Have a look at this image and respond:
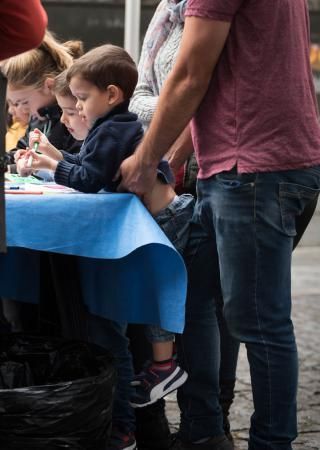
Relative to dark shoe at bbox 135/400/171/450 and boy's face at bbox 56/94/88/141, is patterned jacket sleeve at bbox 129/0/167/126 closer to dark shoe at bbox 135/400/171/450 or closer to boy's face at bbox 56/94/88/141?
boy's face at bbox 56/94/88/141

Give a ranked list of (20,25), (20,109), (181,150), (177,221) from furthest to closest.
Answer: (20,109) → (181,150) → (177,221) → (20,25)

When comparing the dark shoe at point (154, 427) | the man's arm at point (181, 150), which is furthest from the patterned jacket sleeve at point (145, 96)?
the dark shoe at point (154, 427)

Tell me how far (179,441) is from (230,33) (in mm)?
1393

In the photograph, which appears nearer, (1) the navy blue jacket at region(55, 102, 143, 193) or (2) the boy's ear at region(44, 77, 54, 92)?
(1) the navy blue jacket at region(55, 102, 143, 193)

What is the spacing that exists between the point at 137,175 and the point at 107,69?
1.25 feet

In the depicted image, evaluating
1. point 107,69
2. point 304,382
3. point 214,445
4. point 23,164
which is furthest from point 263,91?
point 304,382

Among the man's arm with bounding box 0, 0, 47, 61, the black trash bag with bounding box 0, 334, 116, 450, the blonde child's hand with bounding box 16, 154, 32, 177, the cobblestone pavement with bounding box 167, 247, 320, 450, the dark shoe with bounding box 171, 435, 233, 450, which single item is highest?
the man's arm with bounding box 0, 0, 47, 61

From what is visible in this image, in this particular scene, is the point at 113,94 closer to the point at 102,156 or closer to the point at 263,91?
the point at 102,156

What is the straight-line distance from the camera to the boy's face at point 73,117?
2.99m

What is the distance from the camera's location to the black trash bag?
2.41 meters

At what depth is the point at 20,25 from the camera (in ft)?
6.76

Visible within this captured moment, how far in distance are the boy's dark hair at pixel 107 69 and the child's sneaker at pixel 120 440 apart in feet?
3.53

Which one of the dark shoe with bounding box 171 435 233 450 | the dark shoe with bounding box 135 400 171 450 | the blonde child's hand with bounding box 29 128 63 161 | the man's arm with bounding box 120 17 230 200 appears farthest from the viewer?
the dark shoe with bounding box 135 400 171 450

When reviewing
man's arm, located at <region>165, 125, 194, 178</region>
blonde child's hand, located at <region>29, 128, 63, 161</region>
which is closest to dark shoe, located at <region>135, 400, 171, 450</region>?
man's arm, located at <region>165, 125, 194, 178</region>
